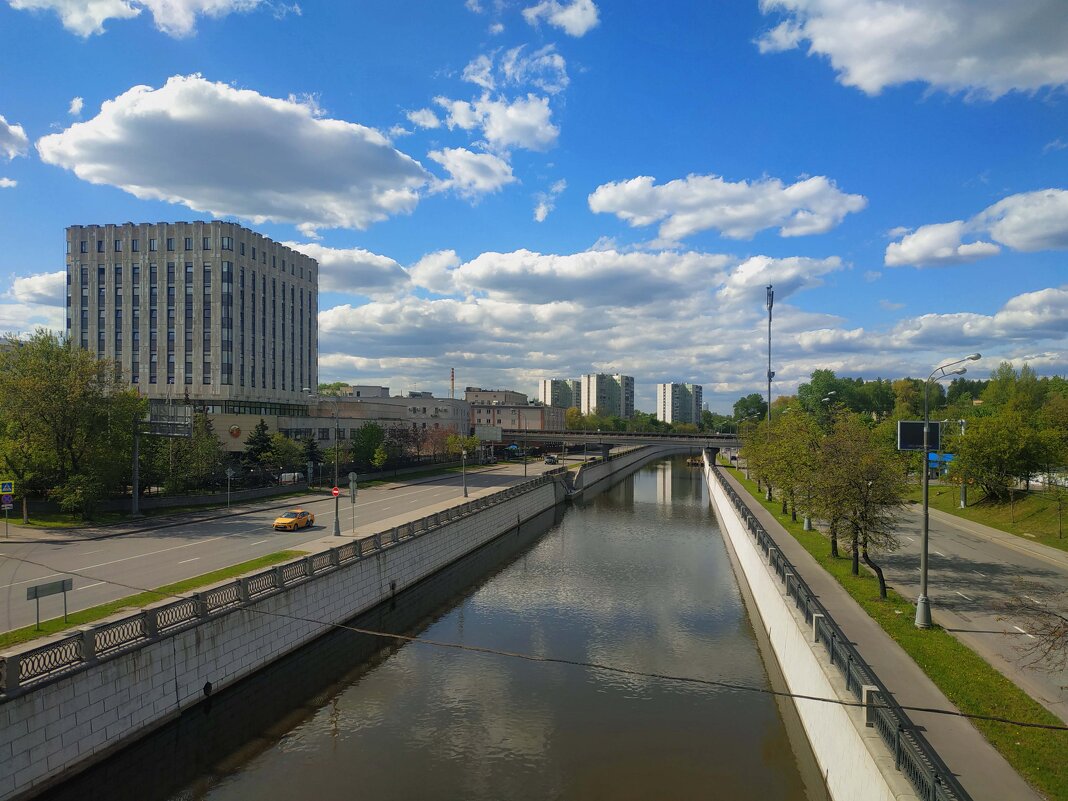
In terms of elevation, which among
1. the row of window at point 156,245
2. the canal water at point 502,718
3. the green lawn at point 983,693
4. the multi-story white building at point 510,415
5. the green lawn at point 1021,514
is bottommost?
the canal water at point 502,718

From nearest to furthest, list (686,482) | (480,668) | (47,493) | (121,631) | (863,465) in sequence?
(121,631) → (480,668) → (863,465) → (47,493) → (686,482)

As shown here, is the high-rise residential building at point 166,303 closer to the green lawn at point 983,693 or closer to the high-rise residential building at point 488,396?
the green lawn at point 983,693

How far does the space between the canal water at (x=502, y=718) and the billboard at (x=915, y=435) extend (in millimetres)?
9649

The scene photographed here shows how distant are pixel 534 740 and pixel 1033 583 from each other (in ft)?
76.6

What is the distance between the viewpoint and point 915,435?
2367 centimetres

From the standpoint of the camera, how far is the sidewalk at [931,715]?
1107 cm

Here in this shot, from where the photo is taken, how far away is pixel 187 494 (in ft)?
157

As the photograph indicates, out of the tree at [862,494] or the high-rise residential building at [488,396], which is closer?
the tree at [862,494]

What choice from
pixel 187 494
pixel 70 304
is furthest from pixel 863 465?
pixel 70 304

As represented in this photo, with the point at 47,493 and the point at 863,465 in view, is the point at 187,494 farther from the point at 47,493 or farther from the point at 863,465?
the point at 863,465

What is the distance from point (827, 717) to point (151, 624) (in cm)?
1732

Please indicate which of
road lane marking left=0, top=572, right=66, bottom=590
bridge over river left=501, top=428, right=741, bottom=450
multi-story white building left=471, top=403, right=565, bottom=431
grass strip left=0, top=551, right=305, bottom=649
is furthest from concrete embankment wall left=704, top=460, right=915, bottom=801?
multi-story white building left=471, top=403, right=565, bottom=431

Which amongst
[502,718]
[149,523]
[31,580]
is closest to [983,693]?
[502,718]

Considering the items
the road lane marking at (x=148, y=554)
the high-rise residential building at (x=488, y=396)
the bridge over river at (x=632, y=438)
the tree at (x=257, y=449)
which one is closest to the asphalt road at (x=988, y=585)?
the road lane marking at (x=148, y=554)
